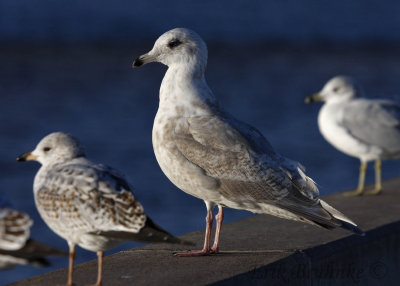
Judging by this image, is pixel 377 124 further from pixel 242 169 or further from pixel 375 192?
pixel 242 169

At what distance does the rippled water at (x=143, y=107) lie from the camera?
15.2 metres

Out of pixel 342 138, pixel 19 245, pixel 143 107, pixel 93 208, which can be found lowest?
pixel 19 245

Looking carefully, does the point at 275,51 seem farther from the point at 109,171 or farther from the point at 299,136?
the point at 109,171

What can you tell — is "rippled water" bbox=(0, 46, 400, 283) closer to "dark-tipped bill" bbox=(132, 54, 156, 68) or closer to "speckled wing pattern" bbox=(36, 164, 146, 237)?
"speckled wing pattern" bbox=(36, 164, 146, 237)

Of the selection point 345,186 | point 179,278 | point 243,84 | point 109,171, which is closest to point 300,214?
point 179,278

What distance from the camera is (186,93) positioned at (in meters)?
5.98

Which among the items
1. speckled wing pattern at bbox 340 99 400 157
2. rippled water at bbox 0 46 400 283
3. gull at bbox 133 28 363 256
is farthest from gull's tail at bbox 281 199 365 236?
speckled wing pattern at bbox 340 99 400 157

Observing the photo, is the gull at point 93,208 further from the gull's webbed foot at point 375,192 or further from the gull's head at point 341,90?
the gull's head at point 341,90

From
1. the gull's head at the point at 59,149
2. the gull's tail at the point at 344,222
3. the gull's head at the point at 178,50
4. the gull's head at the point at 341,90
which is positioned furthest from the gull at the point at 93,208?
the gull's head at the point at 341,90

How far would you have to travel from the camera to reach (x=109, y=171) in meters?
4.67

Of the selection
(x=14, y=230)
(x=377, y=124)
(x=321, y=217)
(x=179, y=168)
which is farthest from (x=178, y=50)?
(x=377, y=124)

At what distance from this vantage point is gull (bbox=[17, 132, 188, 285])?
14.7 ft

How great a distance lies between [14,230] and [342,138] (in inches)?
243

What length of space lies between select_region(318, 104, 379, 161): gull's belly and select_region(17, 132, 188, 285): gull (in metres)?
5.62
